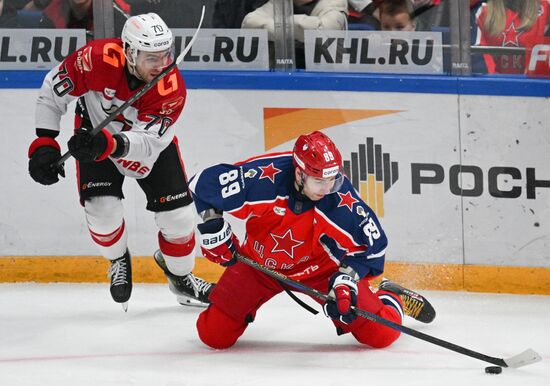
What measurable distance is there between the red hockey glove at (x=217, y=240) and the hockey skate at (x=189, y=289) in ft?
2.79

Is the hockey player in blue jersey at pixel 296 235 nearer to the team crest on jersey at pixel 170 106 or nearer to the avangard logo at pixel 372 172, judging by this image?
the team crest on jersey at pixel 170 106

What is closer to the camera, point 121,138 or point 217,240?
point 217,240

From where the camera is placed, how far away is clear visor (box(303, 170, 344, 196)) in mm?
4199

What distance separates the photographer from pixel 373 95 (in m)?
5.48

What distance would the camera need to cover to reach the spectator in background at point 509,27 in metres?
5.39

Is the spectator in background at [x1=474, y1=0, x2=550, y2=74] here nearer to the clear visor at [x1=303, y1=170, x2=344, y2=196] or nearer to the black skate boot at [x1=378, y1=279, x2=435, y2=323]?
the black skate boot at [x1=378, y1=279, x2=435, y2=323]

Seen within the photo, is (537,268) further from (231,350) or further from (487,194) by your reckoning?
(231,350)

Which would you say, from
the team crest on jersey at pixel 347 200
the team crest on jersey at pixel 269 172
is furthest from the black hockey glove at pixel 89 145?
the team crest on jersey at pixel 347 200

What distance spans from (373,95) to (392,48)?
0.26 m

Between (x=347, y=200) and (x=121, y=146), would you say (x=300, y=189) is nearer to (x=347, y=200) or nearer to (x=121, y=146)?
(x=347, y=200)

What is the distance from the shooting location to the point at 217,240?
434 centimetres

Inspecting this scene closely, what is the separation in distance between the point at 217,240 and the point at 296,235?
0.30m

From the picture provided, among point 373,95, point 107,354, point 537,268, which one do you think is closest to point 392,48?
point 373,95

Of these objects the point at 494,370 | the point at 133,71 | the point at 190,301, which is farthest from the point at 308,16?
the point at 494,370
